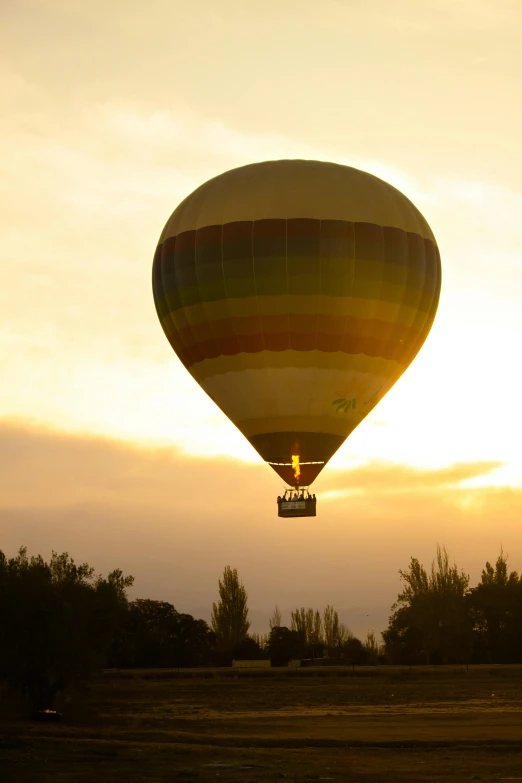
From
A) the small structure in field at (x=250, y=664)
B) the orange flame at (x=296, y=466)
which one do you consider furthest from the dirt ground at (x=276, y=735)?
the small structure in field at (x=250, y=664)

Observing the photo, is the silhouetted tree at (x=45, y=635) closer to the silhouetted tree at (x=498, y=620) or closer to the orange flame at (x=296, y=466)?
the orange flame at (x=296, y=466)

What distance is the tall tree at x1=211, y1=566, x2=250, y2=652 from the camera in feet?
298

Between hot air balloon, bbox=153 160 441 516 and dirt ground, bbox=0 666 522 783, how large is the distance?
669cm

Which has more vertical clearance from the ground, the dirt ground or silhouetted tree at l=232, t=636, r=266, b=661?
silhouetted tree at l=232, t=636, r=266, b=661

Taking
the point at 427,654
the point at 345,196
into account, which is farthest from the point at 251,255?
the point at 427,654

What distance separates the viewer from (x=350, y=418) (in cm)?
3142

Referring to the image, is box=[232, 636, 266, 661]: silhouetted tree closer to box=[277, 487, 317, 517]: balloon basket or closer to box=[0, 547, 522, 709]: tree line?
box=[0, 547, 522, 709]: tree line

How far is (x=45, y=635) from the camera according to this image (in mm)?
38125

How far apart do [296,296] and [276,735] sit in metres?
11.8

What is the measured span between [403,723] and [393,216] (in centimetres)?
1471

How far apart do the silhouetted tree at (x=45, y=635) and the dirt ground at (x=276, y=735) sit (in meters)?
1.20

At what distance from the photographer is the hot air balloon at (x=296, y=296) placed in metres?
29.8

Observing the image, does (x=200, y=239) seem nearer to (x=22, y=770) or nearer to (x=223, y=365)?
(x=223, y=365)

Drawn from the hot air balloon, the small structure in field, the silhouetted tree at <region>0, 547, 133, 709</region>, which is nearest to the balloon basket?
the hot air balloon
